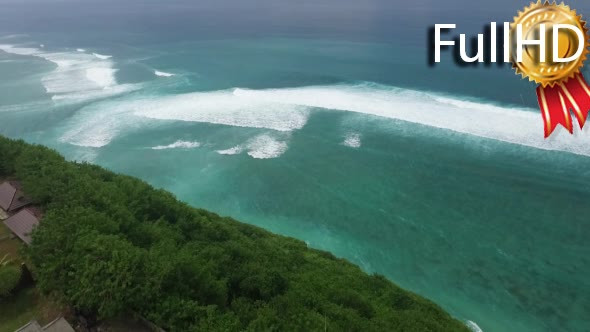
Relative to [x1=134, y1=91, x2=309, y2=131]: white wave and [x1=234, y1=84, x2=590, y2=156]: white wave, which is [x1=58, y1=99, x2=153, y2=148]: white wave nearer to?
[x1=134, y1=91, x2=309, y2=131]: white wave

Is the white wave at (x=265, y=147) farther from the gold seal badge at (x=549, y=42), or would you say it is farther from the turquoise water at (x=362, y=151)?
the gold seal badge at (x=549, y=42)

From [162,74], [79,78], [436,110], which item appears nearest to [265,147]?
[436,110]

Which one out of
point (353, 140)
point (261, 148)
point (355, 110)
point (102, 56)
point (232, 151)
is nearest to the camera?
point (232, 151)

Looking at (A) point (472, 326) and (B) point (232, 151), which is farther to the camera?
(B) point (232, 151)

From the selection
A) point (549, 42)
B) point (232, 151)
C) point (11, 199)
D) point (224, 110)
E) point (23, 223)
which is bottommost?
point (232, 151)

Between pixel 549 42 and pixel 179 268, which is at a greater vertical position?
pixel 549 42

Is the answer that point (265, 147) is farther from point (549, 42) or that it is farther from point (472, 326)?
point (549, 42)
